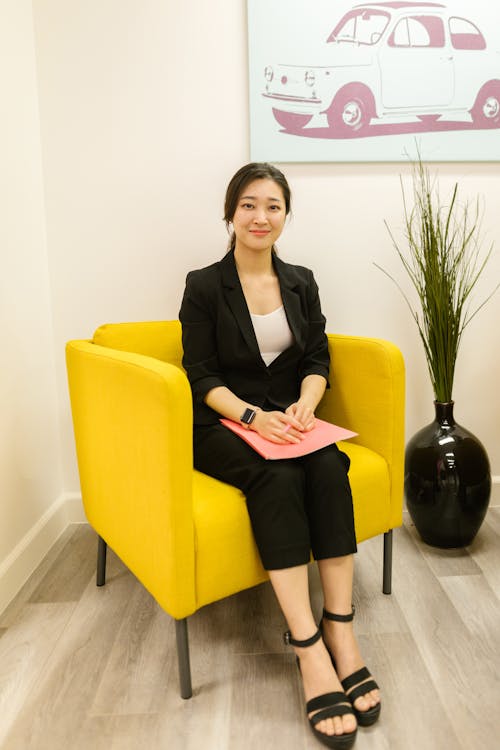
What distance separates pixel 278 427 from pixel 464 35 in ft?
5.34

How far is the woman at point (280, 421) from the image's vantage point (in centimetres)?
122

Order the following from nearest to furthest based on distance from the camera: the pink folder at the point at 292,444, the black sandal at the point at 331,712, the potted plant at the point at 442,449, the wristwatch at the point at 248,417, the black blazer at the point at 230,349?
the black sandal at the point at 331,712
the pink folder at the point at 292,444
the wristwatch at the point at 248,417
the black blazer at the point at 230,349
the potted plant at the point at 442,449

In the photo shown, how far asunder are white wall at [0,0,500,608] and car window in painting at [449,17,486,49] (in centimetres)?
41

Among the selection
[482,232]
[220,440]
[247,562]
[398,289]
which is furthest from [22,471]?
[482,232]

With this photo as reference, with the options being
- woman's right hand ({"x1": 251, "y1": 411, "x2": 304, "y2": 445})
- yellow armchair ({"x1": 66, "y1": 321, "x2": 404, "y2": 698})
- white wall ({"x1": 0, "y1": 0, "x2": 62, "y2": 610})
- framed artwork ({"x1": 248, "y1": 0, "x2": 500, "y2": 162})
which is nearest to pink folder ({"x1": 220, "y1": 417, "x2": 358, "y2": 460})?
woman's right hand ({"x1": 251, "y1": 411, "x2": 304, "y2": 445})

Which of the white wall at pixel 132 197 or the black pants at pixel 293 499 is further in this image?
the white wall at pixel 132 197

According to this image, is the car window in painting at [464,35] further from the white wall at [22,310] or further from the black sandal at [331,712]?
the black sandal at [331,712]

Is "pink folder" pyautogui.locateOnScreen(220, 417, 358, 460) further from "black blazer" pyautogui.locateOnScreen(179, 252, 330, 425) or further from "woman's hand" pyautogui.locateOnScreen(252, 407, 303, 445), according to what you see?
"black blazer" pyautogui.locateOnScreen(179, 252, 330, 425)

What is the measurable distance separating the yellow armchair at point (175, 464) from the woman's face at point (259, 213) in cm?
40

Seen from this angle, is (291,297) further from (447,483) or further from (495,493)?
(495,493)

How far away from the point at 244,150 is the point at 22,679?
179cm

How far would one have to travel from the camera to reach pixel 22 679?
4.37 feet

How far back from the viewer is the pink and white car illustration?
76.2 inches

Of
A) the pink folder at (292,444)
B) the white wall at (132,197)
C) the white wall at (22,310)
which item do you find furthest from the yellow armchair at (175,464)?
the white wall at (132,197)
